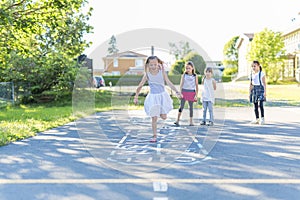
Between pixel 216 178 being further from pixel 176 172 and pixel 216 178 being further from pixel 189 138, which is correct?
pixel 189 138

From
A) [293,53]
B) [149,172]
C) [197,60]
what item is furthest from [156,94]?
[293,53]

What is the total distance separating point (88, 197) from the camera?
3793 mm

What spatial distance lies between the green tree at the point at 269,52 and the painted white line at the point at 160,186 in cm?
4173

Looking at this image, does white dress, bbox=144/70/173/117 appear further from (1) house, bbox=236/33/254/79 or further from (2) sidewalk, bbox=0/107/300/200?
(1) house, bbox=236/33/254/79

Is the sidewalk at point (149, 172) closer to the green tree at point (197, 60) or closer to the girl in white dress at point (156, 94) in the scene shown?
the girl in white dress at point (156, 94)

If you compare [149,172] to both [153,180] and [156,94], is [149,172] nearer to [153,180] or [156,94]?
[153,180]

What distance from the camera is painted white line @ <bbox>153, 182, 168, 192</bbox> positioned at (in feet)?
13.1

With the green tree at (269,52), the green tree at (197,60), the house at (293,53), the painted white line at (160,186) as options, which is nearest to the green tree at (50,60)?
the green tree at (197,60)

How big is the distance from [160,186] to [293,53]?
46.6m

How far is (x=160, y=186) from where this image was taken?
4145 mm

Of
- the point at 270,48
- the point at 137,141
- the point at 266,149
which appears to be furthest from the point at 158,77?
the point at 270,48

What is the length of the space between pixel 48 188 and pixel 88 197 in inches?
23.5

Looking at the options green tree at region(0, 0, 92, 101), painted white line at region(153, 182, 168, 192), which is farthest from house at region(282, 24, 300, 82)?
painted white line at region(153, 182, 168, 192)

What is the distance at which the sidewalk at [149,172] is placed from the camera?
12.9 feet
